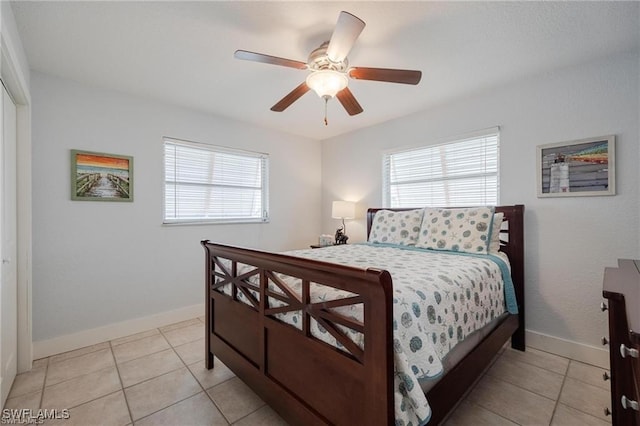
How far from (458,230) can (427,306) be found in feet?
4.67

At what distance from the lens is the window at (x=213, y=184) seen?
10.5ft

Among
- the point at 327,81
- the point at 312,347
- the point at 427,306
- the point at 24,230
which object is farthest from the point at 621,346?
the point at 24,230

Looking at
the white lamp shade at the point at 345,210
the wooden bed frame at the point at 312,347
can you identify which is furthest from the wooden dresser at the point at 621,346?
the white lamp shade at the point at 345,210

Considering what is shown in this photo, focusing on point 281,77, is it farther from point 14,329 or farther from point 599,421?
point 599,421

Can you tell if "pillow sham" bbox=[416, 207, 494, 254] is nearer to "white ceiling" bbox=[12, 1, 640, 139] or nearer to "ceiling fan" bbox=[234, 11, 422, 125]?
"white ceiling" bbox=[12, 1, 640, 139]

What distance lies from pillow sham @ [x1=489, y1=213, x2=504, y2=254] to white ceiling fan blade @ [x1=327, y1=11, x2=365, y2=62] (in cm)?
188

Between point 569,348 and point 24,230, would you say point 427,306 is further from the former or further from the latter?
point 24,230

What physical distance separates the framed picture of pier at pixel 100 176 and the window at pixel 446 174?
290 cm

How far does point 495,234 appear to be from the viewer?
2467mm

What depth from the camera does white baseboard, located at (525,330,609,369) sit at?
86.6 inches

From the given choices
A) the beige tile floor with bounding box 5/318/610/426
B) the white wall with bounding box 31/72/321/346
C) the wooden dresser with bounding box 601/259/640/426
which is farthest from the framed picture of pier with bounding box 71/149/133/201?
the wooden dresser with bounding box 601/259/640/426

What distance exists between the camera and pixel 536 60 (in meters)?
2.23

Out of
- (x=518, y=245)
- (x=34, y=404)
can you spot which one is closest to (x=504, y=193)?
(x=518, y=245)

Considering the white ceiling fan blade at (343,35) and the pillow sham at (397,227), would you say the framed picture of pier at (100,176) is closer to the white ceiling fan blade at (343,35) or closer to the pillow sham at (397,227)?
the white ceiling fan blade at (343,35)
